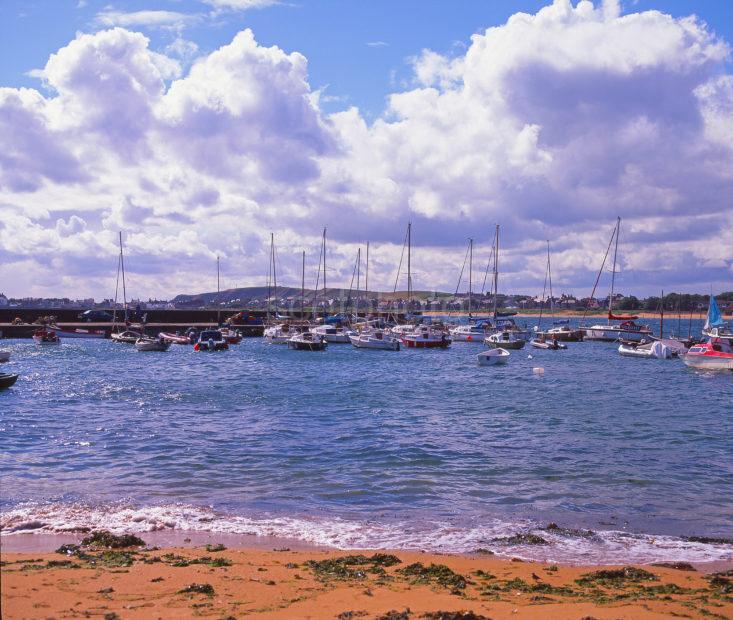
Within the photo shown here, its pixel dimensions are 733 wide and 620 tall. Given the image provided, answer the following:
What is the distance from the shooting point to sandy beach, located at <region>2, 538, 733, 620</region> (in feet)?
31.6

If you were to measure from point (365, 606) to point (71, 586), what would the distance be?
4199mm

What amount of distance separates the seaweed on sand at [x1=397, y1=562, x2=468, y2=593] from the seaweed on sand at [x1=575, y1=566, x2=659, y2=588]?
78.3 inches

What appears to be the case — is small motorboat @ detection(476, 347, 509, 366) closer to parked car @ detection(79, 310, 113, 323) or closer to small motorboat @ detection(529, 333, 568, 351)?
small motorboat @ detection(529, 333, 568, 351)

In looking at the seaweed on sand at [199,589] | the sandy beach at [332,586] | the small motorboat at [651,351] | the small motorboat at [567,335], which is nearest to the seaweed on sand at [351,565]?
the sandy beach at [332,586]

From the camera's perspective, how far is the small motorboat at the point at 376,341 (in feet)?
284

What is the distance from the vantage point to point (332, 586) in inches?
434

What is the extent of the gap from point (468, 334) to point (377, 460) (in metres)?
82.7

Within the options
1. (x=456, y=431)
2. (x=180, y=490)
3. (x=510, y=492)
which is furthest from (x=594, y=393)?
(x=180, y=490)

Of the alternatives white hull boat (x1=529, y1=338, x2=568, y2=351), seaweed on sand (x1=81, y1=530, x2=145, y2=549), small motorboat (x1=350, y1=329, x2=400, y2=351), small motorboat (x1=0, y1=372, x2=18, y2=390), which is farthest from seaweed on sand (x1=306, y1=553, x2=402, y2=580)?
white hull boat (x1=529, y1=338, x2=568, y2=351)

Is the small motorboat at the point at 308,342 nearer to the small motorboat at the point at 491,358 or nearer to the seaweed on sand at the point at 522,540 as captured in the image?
the small motorboat at the point at 491,358

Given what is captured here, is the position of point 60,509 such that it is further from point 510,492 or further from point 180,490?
point 510,492

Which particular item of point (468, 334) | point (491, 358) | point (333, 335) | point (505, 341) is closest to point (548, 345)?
point (505, 341)

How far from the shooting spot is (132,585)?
1062cm

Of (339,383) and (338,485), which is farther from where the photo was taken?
(339,383)
